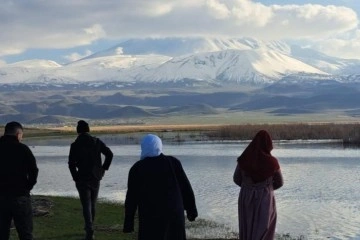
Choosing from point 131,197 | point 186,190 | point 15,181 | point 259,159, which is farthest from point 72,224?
point 186,190

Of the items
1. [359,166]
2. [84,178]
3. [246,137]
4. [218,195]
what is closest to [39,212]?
[84,178]

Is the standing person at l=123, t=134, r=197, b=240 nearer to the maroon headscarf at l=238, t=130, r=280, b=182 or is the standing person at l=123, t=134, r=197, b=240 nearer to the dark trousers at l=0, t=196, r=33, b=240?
the maroon headscarf at l=238, t=130, r=280, b=182

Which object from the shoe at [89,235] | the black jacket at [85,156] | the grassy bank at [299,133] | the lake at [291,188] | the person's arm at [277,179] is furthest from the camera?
the grassy bank at [299,133]

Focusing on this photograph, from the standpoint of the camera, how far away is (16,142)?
9930 millimetres

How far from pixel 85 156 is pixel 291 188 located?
18905 mm

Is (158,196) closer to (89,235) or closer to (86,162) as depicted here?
(86,162)

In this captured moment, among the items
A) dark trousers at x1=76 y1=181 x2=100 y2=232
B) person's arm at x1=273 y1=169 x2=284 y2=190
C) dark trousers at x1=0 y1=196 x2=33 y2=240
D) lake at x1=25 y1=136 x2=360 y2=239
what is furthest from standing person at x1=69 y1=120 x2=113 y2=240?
lake at x1=25 y1=136 x2=360 y2=239

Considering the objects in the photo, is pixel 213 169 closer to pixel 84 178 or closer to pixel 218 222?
pixel 218 222

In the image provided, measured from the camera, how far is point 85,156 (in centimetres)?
1224

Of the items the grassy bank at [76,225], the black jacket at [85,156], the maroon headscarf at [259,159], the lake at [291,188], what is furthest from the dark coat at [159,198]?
the lake at [291,188]

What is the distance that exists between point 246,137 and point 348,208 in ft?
186

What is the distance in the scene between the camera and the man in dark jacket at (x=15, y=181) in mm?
9820

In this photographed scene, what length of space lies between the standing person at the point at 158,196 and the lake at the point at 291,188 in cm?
973

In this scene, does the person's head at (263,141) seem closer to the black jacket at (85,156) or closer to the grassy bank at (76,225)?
the black jacket at (85,156)
